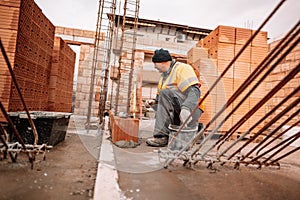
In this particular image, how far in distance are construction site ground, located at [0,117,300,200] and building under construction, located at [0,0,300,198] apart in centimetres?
15

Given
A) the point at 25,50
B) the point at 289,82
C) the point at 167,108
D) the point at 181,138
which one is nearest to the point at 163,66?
the point at 167,108

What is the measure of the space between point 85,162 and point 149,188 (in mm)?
790

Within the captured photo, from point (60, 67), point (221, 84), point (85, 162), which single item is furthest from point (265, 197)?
point (60, 67)

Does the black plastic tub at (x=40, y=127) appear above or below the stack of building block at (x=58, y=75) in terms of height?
below

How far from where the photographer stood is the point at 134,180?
4.62 ft

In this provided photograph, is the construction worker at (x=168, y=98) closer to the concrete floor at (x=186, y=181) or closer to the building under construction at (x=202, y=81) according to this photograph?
the building under construction at (x=202, y=81)

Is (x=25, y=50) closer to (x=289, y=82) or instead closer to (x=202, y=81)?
(x=202, y=81)

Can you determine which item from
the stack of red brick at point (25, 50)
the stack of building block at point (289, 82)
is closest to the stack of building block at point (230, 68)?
the stack of building block at point (289, 82)

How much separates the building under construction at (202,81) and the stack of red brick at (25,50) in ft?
0.04

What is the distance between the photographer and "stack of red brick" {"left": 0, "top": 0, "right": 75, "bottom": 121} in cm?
275

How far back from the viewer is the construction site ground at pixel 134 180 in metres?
1.17

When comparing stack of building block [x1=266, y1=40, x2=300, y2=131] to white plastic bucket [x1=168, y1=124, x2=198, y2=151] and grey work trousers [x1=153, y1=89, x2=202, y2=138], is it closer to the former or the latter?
grey work trousers [x1=153, y1=89, x2=202, y2=138]

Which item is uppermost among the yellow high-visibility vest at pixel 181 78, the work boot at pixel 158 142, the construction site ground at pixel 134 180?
the yellow high-visibility vest at pixel 181 78

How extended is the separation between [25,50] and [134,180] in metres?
2.85
